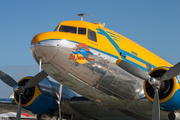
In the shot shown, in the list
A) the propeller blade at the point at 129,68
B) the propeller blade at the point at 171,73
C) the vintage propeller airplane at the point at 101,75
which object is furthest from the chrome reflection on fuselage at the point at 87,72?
the propeller blade at the point at 171,73

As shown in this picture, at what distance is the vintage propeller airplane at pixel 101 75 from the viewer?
8.79 meters

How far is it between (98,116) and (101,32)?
14.7 ft

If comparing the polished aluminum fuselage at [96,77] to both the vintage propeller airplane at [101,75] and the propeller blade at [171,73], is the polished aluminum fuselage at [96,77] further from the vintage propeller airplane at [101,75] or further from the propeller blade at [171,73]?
the propeller blade at [171,73]

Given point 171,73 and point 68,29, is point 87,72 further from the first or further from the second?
point 171,73

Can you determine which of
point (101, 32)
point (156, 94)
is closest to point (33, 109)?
point (101, 32)

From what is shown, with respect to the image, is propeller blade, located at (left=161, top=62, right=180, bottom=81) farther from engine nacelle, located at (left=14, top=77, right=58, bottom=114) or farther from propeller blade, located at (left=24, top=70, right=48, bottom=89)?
engine nacelle, located at (left=14, top=77, right=58, bottom=114)

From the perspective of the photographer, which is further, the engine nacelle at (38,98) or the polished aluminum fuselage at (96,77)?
the engine nacelle at (38,98)

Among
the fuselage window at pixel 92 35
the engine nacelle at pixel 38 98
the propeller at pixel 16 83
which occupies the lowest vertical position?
the engine nacelle at pixel 38 98

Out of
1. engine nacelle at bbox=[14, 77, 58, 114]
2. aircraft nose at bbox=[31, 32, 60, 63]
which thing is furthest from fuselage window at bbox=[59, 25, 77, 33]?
engine nacelle at bbox=[14, 77, 58, 114]

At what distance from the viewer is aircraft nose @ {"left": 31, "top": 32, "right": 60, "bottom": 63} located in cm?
854

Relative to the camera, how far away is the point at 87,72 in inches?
368

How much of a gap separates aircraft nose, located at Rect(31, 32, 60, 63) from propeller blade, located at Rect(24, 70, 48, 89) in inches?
105

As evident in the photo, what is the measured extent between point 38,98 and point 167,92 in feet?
19.8

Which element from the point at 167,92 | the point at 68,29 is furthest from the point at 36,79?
the point at 167,92
